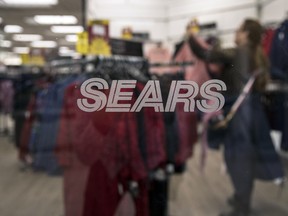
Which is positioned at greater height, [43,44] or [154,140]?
[43,44]

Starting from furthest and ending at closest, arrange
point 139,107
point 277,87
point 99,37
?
1. point 277,87
2. point 99,37
3. point 139,107

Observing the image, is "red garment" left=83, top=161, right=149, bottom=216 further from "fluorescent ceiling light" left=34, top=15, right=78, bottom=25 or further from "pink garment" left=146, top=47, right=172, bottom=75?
"pink garment" left=146, top=47, right=172, bottom=75

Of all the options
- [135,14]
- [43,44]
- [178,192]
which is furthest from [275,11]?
[178,192]

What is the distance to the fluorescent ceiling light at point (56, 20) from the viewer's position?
692 millimetres

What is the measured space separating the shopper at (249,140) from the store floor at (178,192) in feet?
0.16

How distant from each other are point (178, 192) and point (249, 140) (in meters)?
0.35

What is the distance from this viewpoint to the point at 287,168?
1.31 m

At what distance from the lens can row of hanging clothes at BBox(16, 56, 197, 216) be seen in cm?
68

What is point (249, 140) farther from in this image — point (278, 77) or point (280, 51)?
point (280, 51)

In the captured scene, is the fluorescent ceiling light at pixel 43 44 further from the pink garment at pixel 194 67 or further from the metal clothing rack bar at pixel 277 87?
the metal clothing rack bar at pixel 277 87

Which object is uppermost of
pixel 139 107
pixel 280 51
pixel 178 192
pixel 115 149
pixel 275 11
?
pixel 275 11

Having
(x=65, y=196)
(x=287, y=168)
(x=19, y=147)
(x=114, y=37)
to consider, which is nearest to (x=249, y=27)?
(x=114, y=37)

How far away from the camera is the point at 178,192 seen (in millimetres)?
1281

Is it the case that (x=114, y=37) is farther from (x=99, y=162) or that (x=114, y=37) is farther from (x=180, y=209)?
(x=180, y=209)
